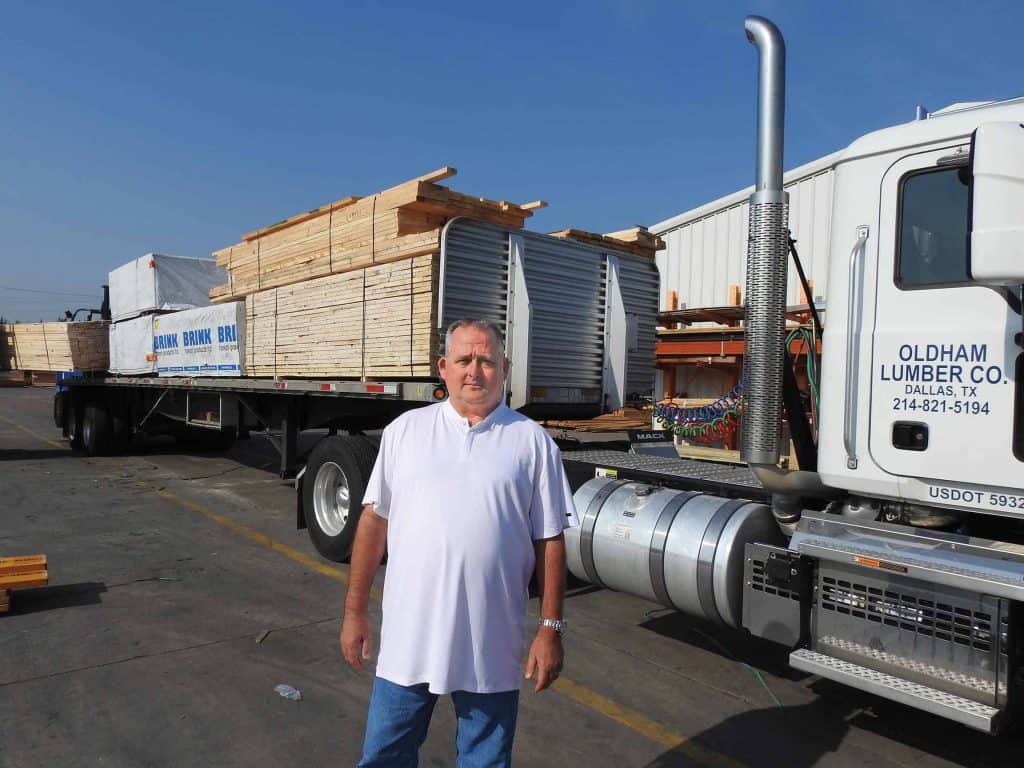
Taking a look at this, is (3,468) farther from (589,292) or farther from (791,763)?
(791,763)

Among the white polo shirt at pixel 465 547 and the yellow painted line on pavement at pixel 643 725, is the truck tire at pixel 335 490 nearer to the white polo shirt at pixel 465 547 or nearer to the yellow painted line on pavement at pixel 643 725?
the yellow painted line on pavement at pixel 643 725

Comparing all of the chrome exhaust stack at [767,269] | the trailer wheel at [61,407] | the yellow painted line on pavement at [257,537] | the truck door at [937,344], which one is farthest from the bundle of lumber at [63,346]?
the truck door at [937,344]

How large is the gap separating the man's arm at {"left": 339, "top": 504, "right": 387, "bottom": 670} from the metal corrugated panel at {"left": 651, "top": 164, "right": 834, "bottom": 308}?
9.34 m

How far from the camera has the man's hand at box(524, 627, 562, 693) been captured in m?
2.34

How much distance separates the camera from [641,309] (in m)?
7.05

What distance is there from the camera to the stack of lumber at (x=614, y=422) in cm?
683

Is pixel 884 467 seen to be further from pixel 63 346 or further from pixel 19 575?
pixel 63 346

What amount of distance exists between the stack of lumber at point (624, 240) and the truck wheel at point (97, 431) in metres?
10.7

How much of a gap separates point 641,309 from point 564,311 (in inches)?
39.2

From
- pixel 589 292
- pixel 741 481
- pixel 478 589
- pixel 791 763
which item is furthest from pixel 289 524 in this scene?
pixel 478 589

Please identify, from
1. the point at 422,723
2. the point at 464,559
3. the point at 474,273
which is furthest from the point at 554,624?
the point at 474,273

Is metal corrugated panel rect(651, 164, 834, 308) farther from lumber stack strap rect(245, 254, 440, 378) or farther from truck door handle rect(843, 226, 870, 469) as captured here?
truck door handle rect(843, 226, 870, 469)

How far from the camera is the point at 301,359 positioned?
7.52m

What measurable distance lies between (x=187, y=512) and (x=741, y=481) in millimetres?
6559
